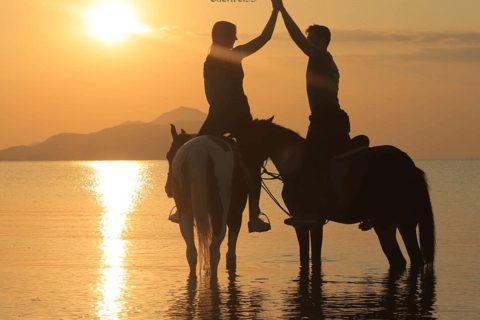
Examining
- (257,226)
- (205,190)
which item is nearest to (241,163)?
(257,226)

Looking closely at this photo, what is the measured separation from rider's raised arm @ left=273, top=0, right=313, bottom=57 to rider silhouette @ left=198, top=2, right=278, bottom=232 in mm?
325

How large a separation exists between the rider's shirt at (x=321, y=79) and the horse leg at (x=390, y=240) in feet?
7.03

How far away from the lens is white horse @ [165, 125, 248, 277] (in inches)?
482

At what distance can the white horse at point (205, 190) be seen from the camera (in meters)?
12.2

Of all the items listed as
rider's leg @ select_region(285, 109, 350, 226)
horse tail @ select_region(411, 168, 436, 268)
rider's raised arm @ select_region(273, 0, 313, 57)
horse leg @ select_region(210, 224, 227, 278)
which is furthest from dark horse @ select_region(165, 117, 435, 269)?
rider's raised arm @ select_region(273, 0, 313, 57)

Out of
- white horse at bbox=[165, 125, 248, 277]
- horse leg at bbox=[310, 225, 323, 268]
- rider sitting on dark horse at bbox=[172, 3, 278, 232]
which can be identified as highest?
rider sitting on dark horse at bbox=[172, 3, 278, 232]

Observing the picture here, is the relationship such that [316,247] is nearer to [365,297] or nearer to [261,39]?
[365,297]

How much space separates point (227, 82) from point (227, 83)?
0.6 inches

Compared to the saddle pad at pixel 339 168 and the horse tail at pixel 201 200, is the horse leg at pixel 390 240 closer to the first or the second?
the saddle pad at pixel 339 168

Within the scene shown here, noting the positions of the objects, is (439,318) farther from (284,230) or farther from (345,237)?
(284,230)

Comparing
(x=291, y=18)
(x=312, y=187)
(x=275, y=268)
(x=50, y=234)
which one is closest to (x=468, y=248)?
(x=275, y=268)

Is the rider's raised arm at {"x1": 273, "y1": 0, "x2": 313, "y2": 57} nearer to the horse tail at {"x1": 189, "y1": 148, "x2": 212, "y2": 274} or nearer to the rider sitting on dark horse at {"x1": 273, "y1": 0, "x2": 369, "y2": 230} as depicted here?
the rider sitting on dark horse at {"x1": 273, "y1": 0, "x2": 369, "y2": 230}

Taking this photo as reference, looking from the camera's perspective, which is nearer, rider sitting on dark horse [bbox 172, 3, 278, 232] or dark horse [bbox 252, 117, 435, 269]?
dark horse [bbox 252, 117, 435, 269]

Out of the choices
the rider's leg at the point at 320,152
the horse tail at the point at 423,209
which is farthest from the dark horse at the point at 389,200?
the rider's leg at the point at 320,152
